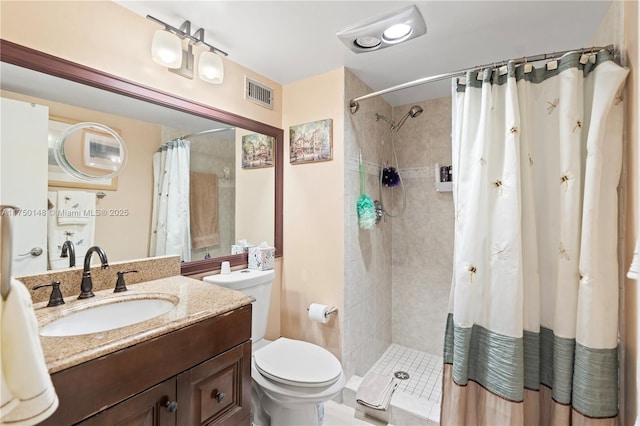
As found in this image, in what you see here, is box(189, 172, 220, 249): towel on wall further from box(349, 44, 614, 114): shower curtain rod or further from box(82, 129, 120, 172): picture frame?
box(349, 44, 614, 114): shower curtain rod

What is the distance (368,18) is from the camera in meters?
1.40

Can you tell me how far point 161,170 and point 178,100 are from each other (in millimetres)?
390

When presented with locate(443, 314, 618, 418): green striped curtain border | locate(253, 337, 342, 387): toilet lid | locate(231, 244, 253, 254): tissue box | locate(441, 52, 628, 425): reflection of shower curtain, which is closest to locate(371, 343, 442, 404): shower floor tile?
locate(441, 52, 628, 425): reflection of shower curtain

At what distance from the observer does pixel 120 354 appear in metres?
0.80

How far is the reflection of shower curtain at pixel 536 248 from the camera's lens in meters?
1.08

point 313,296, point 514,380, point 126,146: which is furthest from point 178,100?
point 514,380

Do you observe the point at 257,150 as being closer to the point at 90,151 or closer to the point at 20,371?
the point at 90,151

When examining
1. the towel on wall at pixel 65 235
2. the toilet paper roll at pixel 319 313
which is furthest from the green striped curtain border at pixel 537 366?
the towel on wall at pixel 65 235

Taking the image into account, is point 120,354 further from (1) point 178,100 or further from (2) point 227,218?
(1) point 178,100

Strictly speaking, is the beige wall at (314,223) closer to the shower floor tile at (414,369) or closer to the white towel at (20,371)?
the shower floor tile at (414,369)

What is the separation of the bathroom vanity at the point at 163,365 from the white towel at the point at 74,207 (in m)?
0.32

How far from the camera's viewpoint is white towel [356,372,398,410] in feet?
5.61

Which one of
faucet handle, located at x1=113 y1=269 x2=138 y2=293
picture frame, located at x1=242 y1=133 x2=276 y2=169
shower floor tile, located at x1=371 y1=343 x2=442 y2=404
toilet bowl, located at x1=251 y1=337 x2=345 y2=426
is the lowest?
shower floor tile, located at x1=371 y1=343 x2=442 y2=404

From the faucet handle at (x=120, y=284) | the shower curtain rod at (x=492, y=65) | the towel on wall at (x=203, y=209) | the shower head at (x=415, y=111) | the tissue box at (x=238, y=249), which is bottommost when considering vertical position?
the faucet handle at (x=120, y=284)
